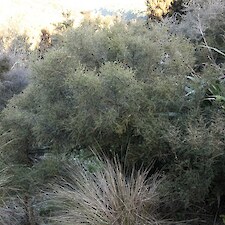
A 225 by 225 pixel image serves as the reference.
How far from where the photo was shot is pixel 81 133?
411 cm

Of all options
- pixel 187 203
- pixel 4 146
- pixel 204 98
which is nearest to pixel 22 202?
pixel 4 146

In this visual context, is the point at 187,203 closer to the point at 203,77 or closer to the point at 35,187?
the point at 203,77

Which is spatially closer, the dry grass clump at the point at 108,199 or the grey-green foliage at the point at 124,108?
the dry grass clump at the point at 108,199

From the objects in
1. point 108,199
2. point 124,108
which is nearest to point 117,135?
point 124,108

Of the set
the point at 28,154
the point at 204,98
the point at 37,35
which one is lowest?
the point at 37,35

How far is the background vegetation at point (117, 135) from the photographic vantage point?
3.70 meters

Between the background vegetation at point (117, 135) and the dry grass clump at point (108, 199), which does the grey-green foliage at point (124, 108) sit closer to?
the background vegetation at point (117, 135)

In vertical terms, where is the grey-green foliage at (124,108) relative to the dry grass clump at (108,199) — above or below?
above

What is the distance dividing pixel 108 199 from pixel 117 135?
72cm

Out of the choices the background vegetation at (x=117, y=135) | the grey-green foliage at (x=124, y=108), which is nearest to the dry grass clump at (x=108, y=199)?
the background vegetation at (x=117, y=135)

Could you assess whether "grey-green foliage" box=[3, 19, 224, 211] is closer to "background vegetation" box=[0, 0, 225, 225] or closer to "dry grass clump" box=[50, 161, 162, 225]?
"background vegetation" box=[0, 0, 225, 225]

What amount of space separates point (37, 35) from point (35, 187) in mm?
15198

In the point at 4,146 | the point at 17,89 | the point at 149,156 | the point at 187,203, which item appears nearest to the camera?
the point at 187,203

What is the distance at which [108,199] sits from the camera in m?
3.72
